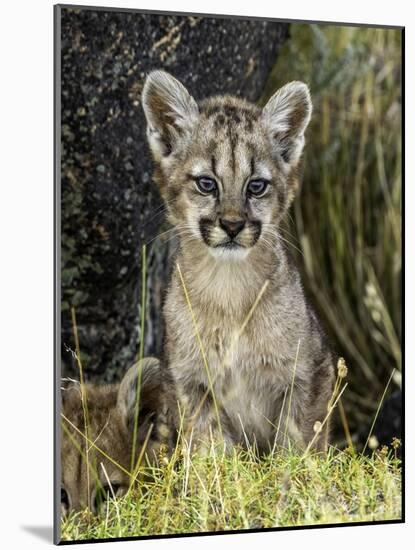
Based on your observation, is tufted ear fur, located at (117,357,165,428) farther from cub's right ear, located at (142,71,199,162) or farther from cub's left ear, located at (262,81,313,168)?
cub's left ear, located at (262,81,313,168)

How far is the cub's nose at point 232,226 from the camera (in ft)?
19.0

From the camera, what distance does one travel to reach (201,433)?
6.02 m

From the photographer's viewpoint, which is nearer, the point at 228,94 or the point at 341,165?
the point at 228,94

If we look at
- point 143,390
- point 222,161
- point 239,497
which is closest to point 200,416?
point 143,390

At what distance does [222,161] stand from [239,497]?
1.61m

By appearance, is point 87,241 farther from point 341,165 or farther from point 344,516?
point 341,165

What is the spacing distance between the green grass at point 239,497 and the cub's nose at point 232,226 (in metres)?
1.08

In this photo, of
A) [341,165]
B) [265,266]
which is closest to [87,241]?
[265,266]

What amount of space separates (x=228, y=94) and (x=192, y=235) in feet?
2.83

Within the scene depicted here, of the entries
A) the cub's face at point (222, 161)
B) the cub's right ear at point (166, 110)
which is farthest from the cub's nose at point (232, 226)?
the cub's right ear at point (166, 110)

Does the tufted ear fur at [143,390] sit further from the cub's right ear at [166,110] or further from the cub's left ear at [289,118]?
the cub's left ear at [289,118]

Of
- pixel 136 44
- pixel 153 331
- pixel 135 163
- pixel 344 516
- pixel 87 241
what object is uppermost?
pixel 136 44

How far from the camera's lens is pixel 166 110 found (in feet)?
19.5

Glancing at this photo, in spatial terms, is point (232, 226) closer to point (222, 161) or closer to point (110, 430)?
point (222, 161)
